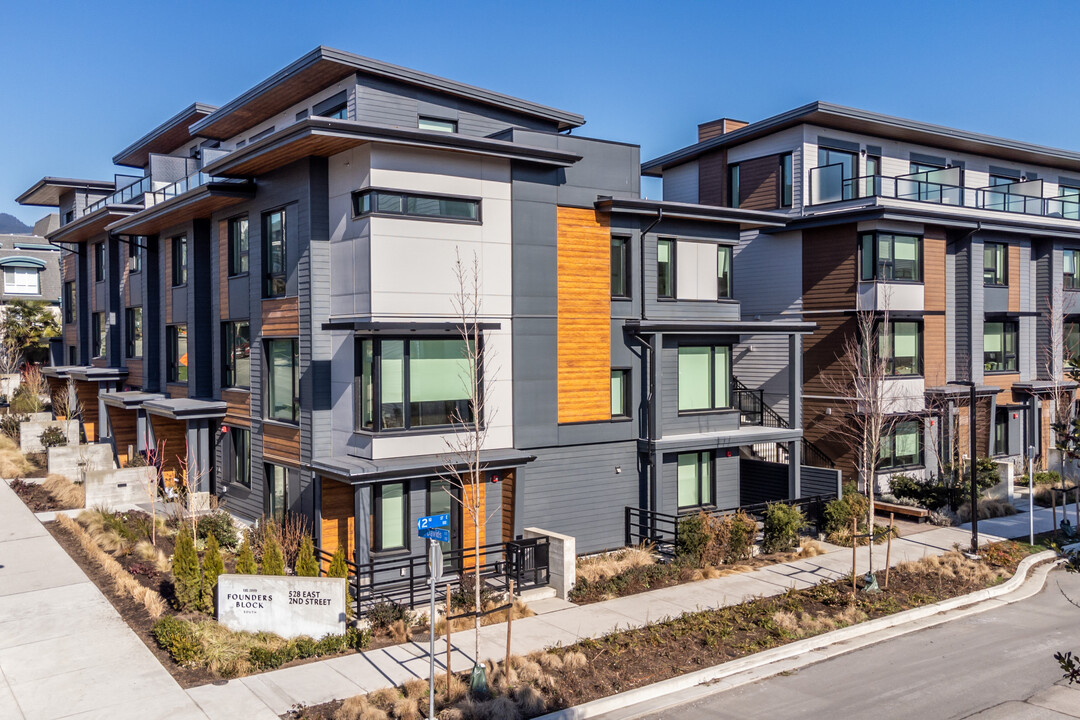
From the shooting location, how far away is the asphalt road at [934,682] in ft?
42.8

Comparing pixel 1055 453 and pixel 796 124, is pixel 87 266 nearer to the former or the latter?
pixel 796 124

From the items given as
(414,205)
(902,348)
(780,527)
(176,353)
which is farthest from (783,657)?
(176,353)

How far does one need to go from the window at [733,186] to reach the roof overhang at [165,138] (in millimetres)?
19657

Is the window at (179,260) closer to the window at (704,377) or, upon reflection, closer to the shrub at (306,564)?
the shrub at (306,564)

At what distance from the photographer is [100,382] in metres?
34.6

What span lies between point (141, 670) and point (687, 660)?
923 cm

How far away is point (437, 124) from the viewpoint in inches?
912

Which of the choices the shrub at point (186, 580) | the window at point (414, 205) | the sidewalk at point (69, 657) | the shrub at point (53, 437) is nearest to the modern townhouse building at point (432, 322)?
the window at point (414, 205)

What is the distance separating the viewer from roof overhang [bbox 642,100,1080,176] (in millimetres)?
30406

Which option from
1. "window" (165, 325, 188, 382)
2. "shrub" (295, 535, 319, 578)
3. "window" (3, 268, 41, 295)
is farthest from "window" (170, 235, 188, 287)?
"window" (3, 268, 41, 295)

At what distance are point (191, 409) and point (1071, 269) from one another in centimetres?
3637

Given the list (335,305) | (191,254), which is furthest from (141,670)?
(191,254)

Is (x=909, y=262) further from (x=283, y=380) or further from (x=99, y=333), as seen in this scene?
(x=99, y=333)

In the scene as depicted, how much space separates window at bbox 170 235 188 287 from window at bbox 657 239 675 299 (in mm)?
16051
